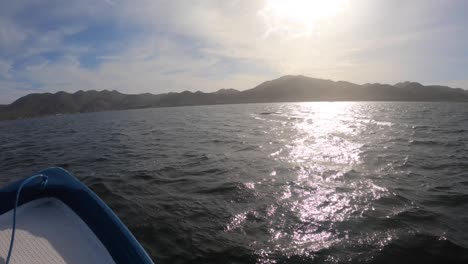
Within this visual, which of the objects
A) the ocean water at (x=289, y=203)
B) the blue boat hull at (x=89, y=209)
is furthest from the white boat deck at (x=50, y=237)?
the ocean water at (x=289, y=203)

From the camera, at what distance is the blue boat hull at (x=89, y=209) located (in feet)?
11.9

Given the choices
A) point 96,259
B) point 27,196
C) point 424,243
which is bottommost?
point 424,243

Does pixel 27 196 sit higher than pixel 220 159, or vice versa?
pixel 27 196

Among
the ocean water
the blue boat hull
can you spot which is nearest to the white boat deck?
the blue boat hull

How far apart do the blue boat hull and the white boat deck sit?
0.08m

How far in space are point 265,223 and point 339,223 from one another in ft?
6.89

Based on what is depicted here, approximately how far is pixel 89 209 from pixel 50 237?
1.93 ft

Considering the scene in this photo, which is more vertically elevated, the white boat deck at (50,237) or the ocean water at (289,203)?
the white boat deck at (50,237)

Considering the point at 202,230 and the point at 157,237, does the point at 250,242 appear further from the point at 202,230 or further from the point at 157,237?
the point at 157,237

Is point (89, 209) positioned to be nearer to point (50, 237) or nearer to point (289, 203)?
point (50, 237)

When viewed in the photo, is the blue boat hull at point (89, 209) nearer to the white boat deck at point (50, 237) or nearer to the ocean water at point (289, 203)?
the white boat deck at point (50, 237)

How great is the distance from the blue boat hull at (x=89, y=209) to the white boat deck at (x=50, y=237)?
3.1 inches

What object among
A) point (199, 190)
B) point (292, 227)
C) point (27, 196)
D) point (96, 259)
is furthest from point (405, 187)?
point (27, 196)

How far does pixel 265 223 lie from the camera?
7.89 m
